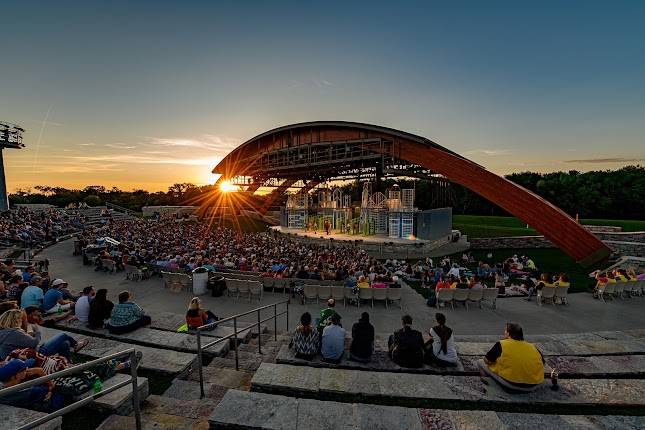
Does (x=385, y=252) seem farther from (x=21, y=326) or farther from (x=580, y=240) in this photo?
(x=21, y=326)

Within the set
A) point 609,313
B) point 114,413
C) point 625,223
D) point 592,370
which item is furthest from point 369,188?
point 625,223

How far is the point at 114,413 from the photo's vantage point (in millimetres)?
3705

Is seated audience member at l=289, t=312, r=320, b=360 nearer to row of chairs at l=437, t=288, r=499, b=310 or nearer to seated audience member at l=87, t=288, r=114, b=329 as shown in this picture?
seated audience member at l=87, t=288, r=114, b=329

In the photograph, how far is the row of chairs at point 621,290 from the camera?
35.0 feet

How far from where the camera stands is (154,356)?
5.27 m

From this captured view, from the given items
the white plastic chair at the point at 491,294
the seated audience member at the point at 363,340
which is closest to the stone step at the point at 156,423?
the seated audience member at the point at 363,340

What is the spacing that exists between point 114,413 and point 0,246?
959 inches

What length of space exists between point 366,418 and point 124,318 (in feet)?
18.6

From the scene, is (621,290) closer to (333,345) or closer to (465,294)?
(465,294)

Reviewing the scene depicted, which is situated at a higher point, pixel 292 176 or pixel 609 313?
pixel 292 176

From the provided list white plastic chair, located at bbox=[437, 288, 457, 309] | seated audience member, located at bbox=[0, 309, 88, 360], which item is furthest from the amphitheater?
white plastic chair, located at bbox=[437, 288, 457, 309]

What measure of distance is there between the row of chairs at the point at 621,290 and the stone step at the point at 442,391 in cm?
824

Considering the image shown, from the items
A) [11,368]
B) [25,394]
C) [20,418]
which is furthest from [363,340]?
[11,368]

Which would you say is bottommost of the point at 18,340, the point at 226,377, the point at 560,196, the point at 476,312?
the point at 476,312
